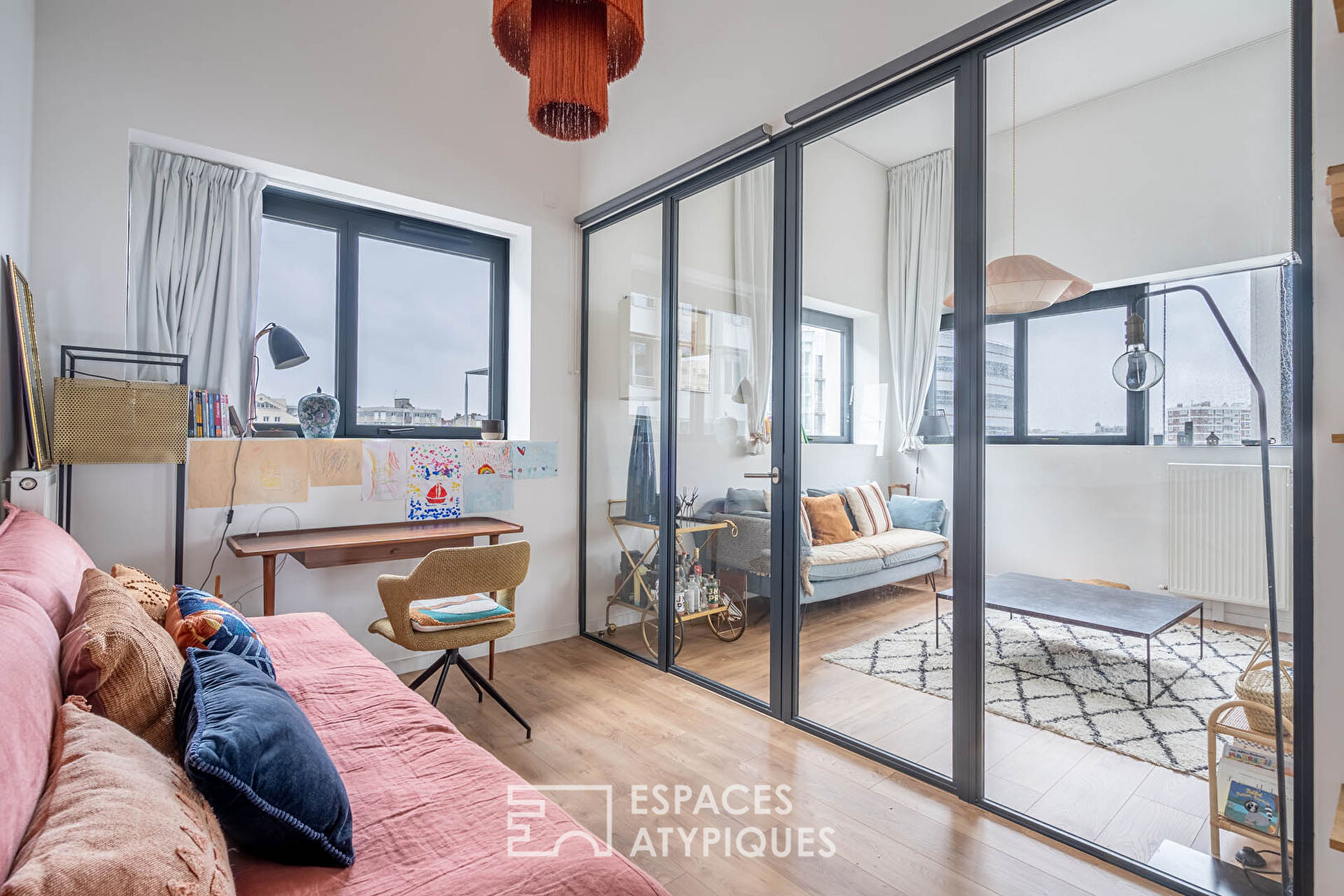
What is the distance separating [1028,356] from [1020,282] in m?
0.24

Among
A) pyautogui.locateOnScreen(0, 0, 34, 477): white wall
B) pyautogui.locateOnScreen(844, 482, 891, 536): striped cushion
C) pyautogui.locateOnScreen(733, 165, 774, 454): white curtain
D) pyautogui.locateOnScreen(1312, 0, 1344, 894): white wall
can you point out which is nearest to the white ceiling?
pyautogui.locateOnScreen(1312, 0, 1344, 894): white wall

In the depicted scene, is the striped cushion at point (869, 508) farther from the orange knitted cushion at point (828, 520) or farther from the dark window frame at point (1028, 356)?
the dark window frame at point (1028, 356)

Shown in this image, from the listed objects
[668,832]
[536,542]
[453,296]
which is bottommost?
[668,832]

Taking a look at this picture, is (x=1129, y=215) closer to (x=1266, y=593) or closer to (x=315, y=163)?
Answer: (x=1266, y=593)

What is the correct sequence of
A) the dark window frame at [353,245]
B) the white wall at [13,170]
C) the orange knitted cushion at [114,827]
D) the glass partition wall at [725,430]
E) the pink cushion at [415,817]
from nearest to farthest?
the orange knitted cushion at [114,827]
the pink cushion at [415,817]
the white wall at [13,170]
the glass partition wall at [725,430]
the dark window frame at [353,245]

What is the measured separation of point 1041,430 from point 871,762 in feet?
4.38

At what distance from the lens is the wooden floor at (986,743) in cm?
183

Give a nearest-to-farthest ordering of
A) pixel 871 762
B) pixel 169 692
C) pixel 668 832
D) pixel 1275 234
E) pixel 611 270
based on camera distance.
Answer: pixel 169 692 < pixel 1275 234 < pixel 668 832 < pixel 871 762 < pixel 611 270

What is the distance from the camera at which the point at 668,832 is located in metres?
2.04

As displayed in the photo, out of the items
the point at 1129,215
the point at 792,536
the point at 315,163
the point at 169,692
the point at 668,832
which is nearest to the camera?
the point at 169,692

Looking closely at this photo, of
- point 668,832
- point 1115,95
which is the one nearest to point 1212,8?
point 1115,95

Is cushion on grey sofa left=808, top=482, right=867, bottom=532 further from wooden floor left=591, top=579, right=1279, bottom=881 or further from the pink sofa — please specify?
the pink sofa

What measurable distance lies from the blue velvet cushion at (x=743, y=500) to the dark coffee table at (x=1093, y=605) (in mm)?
939

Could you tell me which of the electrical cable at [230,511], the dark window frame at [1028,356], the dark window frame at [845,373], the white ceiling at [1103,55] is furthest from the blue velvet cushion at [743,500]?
the electrical cable at [230,511]
